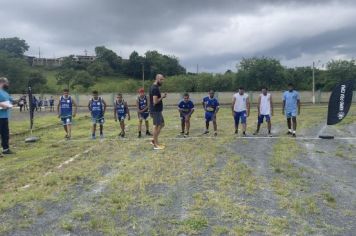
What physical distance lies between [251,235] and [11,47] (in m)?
134

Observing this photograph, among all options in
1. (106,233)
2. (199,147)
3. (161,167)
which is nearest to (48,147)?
(199,147)

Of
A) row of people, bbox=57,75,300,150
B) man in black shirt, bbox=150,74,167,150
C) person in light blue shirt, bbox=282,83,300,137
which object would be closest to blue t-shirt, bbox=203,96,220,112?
row of people, bbox=57,75,300,150

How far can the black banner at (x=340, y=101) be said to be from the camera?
1530 centimetres

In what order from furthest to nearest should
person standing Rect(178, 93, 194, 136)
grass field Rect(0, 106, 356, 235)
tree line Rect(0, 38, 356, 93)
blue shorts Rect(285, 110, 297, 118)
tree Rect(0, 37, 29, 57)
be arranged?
tree Rect(0, 37, 29, 57)
tree line Rect(0, 38, 356, 93)
person standing Rect(178, 93, 194, 136)
blue shorts Rect(285, 110, 297, 118)
grass field Rect(0, 106, 356, 235)

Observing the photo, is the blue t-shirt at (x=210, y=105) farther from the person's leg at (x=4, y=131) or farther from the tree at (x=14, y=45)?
the tree at (x=14, y=45)

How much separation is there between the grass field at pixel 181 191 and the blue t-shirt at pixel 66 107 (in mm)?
3303

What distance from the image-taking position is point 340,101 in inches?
607

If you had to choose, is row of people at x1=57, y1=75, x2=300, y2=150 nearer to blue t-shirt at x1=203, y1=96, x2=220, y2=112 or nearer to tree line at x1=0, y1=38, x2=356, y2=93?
blue t-shirt at x1=203, y1=96, x2=220, y2=112

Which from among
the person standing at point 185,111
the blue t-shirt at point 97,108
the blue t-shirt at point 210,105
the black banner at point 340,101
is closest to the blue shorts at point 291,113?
the black banner at point 340,101

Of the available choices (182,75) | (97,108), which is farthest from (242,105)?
(182,75)

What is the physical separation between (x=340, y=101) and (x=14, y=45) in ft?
415

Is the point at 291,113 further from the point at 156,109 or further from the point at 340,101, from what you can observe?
the point at 156,109

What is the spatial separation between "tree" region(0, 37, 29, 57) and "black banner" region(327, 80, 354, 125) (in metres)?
124

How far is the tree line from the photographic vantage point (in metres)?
75.4
